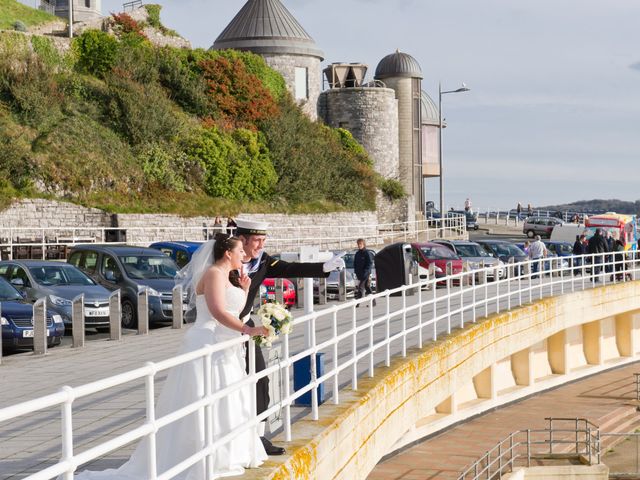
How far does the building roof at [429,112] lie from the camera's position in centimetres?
7619

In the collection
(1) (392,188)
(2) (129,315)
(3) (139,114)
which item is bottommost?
(2) (129,315)

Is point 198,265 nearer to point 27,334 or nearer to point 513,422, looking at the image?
point 27,334

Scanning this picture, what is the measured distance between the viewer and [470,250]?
3638cm

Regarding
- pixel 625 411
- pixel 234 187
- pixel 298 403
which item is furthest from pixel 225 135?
pixel 298 403

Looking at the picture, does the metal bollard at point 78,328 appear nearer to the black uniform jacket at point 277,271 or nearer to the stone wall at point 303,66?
the black uniform jacket at point 277,271

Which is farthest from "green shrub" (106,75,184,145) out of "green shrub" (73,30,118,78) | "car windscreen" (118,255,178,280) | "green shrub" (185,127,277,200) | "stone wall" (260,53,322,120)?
"car windscreen" (118,255,178,280)

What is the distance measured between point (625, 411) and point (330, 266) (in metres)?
22.5

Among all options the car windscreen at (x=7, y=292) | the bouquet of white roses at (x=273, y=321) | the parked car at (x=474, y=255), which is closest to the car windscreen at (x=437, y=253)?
the parked car at (x=474, y=255)

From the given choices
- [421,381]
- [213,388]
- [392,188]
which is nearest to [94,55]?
[392,188]

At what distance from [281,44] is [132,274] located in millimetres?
39441

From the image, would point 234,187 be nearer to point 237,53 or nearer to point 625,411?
point 237,53

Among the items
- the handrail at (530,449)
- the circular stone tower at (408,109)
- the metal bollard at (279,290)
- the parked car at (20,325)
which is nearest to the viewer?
the parked car at (20,325)

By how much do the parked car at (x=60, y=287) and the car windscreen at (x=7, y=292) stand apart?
0.46 metres

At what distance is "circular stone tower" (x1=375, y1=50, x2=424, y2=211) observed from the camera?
67.3 m
